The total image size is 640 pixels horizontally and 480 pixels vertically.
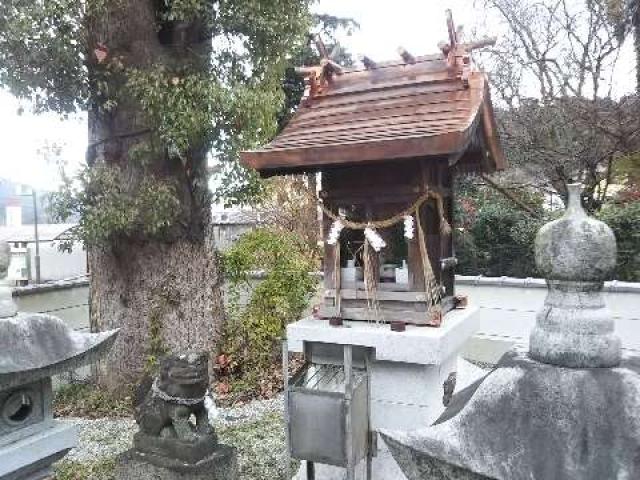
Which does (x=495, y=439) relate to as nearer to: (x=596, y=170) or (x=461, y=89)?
(x=461, y=89)

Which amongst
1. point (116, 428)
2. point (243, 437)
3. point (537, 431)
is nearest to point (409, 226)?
point (537, 431)

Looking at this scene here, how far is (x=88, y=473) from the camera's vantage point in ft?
17.4

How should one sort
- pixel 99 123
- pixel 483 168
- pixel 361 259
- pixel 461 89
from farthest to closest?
pixel 99 123
pixel 483 168
pixel 361 259
pixel 461 89

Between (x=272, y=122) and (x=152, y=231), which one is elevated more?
(x=272, y=122)

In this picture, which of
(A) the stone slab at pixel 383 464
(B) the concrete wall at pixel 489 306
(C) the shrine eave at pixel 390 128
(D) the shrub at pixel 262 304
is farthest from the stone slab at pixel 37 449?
(B) the concrete wall at pixel 489 306

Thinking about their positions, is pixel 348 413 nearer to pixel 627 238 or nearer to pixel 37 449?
pixel 37 449

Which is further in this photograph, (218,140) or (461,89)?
(218,140)

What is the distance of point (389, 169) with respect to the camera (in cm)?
434

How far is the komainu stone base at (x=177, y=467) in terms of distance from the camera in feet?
14.2

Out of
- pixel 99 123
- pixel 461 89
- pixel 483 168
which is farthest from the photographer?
pixel 99 123

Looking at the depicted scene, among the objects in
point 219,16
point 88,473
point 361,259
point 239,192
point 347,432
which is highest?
point 219,16

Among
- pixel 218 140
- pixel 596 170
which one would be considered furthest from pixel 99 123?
pixel 596 170

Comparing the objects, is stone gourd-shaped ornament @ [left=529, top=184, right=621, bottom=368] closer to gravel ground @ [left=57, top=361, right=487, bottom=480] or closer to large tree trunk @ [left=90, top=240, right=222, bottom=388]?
gravel ground @ [left=57, top=361, right=487, bottom=480]

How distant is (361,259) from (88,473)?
3.46m
